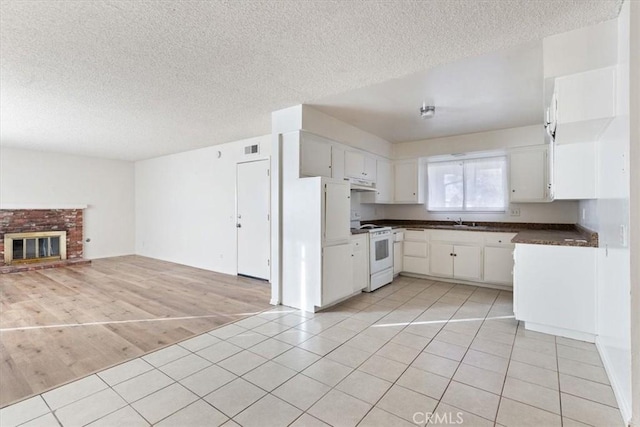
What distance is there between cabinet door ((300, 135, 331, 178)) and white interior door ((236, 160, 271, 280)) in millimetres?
1402

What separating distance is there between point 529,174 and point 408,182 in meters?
1.82

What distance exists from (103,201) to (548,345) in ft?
28.6

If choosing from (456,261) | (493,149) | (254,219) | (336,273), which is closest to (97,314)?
(254,219)

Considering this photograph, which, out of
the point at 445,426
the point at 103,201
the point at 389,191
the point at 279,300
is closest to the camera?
the point at 445,426

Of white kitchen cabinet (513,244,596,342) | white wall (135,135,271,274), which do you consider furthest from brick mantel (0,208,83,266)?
white kitchen cabinet (513,244,596,342)

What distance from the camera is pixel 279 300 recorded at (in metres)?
3.82

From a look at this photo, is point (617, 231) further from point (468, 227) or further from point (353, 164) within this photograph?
point (353, 164)

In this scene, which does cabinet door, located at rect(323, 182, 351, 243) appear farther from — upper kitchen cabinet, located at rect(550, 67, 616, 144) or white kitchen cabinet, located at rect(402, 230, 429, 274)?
upper kitchen cabinet, located at rect(550, 67, 616, 144)

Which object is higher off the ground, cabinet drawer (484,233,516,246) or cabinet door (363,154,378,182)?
cabinet door (363,154,378,182)

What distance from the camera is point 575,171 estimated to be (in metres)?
2.70

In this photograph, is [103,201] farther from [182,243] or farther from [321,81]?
[321,81]

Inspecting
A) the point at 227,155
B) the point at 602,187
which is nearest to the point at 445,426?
the point at 602,187

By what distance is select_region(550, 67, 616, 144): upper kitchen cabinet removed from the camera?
78.7 inches

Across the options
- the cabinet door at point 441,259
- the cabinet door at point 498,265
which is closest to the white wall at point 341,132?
the cabinet door at point 441,259
